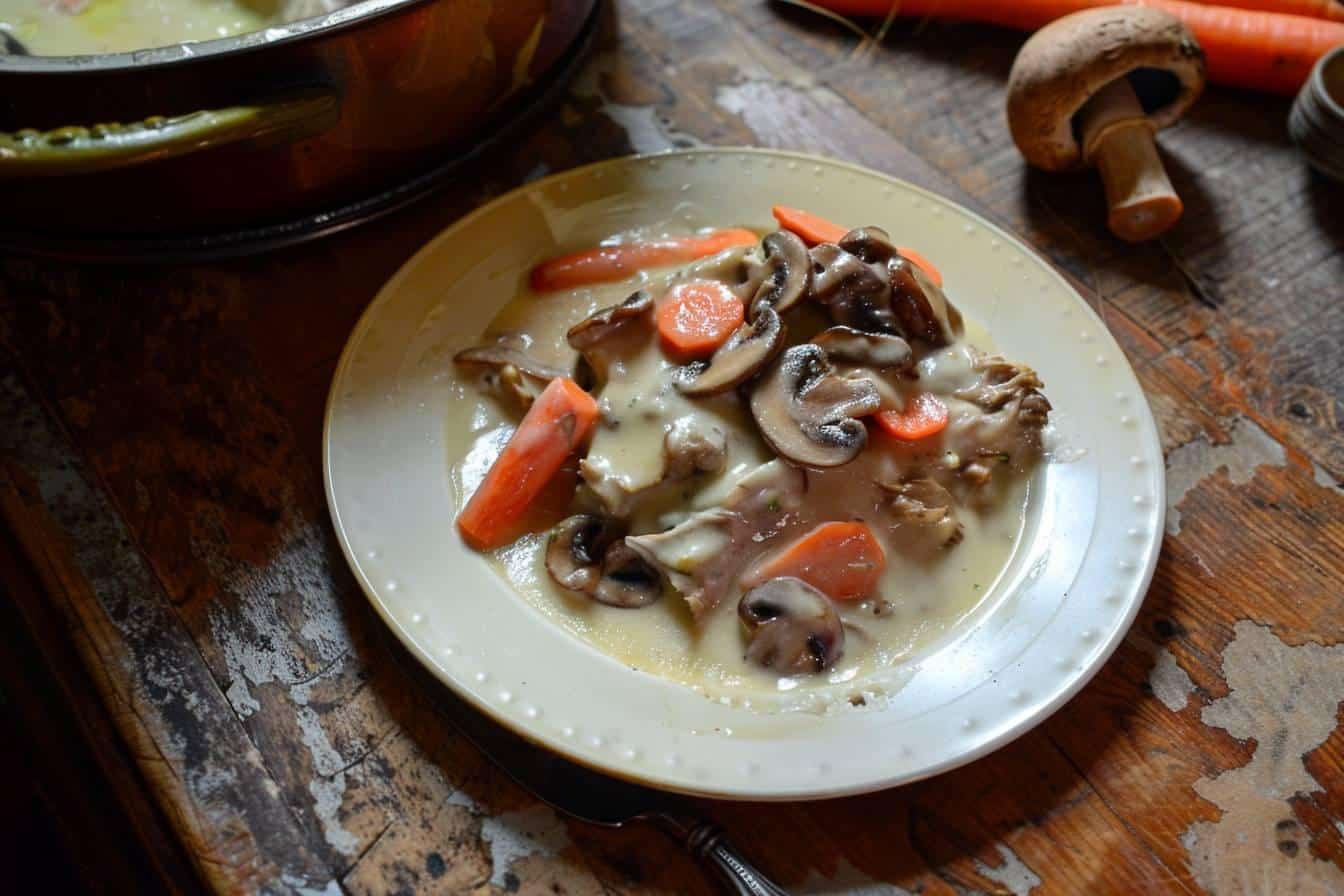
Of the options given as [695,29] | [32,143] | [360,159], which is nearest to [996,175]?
[695,29]

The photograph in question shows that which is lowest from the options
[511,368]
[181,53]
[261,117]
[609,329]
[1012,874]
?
[1012,874]

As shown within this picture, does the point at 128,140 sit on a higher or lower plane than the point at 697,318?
higher

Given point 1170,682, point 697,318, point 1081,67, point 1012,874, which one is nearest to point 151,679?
point 697,318

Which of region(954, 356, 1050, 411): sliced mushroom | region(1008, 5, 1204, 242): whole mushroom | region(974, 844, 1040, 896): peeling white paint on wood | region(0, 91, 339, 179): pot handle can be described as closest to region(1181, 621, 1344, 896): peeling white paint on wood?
region(974, 844, 1040, 896): peeling white paint on wood

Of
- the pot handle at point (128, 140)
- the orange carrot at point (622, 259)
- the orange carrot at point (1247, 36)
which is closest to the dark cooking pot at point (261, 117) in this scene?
the pot handle at point (128, 140)

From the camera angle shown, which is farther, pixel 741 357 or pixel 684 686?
pixel 741 357

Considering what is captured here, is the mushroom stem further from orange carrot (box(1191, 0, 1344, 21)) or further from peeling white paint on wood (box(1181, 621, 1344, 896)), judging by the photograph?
peeling white paint on wood (box(1181, 621, 1344, 896))

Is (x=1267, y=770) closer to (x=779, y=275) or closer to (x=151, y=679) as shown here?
(x=779, y=275)
